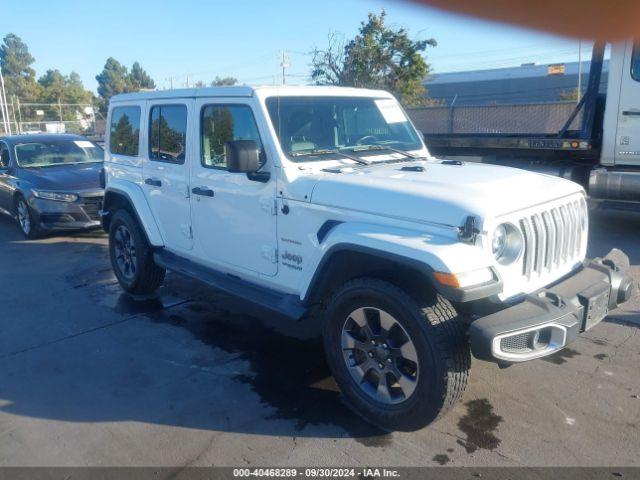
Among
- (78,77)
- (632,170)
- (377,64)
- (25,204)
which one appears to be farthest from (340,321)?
(78,77)

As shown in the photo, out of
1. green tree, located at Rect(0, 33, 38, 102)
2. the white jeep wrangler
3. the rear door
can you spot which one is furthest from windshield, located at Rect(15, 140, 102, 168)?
green tree, located at Rect(0, 33, 38, 102)

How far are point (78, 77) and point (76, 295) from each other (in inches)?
3916

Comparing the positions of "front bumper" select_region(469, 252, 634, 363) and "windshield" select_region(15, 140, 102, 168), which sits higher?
"windshield" select_region(15, 140, 102, 168)

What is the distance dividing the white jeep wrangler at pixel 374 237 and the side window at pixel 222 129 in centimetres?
2

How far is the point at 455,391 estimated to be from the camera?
305 centimetres

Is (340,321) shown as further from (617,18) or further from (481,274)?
(617,18)

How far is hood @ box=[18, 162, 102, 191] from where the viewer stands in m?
8.62

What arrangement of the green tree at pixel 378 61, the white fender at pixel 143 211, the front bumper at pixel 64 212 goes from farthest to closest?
the green tree at pixel 378 61, the front bumper at pixel 64 212, the white fender at pixel 143 211

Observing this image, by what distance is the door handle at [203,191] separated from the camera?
449 centimetres

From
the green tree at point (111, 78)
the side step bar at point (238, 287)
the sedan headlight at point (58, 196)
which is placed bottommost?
the side step bar at point (238, 287)

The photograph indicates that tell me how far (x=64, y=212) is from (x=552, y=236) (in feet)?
24.0

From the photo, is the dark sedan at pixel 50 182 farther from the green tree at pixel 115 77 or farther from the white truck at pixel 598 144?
the green tree at pixel 115 77

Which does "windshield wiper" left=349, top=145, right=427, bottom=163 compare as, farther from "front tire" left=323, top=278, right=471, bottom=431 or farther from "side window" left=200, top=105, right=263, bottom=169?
"front tire" left=323, top=278, right=471, bottom=431

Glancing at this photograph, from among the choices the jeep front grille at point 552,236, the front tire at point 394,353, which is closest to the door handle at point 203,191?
the front tire at point 394,353
